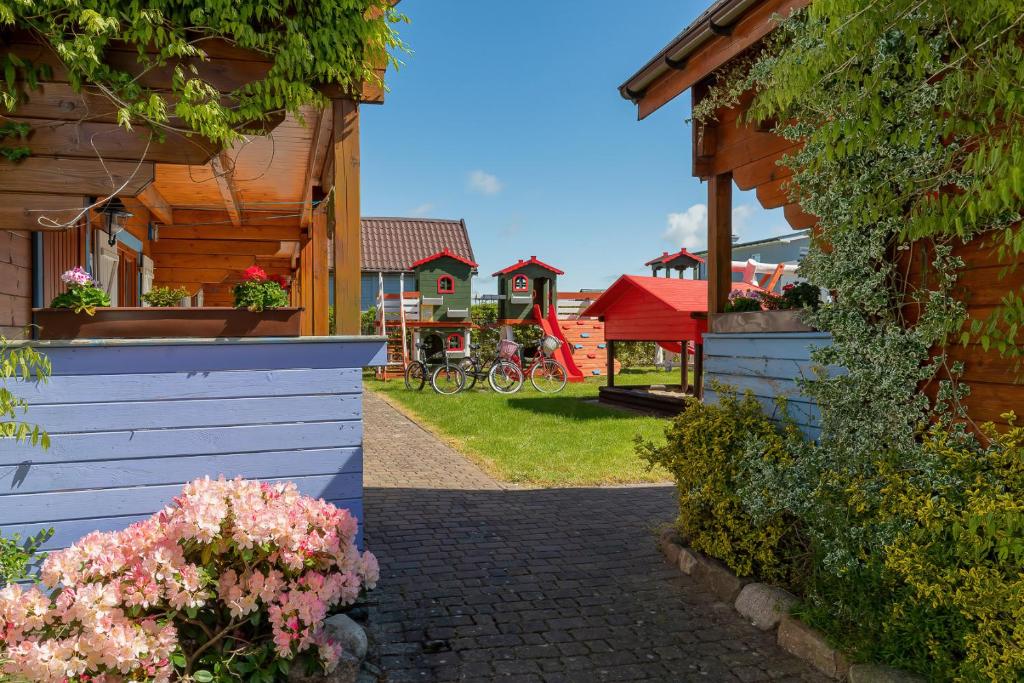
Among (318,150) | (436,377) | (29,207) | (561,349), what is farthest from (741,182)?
(561,349)

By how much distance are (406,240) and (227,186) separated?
22.2m

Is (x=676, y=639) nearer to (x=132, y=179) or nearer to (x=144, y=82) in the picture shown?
(x=132, y=179)

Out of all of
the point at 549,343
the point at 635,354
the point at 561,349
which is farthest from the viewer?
the point at 635,354

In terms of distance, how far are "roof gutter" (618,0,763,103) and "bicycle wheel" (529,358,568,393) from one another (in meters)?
11.1

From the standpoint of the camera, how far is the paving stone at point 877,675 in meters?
2.93

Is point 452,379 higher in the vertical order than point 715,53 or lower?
lower

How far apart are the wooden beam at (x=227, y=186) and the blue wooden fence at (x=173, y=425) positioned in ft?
7.18

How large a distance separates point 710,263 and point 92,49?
412cm

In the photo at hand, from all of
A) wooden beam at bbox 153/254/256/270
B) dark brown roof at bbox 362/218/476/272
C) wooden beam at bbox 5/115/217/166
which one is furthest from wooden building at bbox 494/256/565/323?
wooden beam at bbox 5/115/217/166

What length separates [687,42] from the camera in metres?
5.10

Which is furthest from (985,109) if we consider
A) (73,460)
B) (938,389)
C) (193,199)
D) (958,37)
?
(193,199)

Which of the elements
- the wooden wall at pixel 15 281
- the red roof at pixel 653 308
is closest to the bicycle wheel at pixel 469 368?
the red roof at pixel 653 308

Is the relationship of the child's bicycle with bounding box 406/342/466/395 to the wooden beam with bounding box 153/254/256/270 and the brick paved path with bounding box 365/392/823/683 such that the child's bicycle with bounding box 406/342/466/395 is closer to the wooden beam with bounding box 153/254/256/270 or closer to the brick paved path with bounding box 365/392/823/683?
the wooden beam with bounding box 153/254/256/270

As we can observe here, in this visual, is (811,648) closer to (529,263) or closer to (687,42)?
(687,42)
